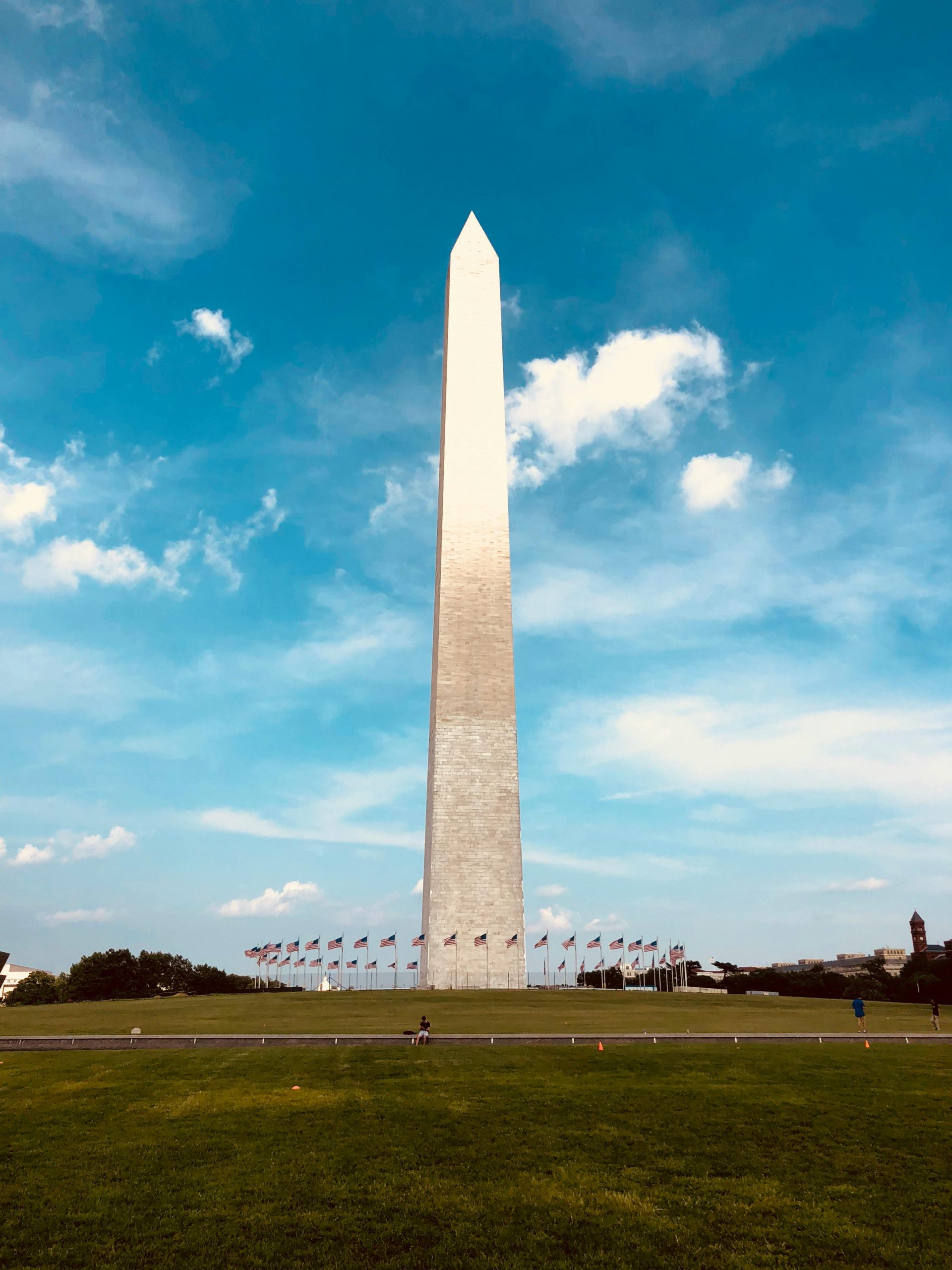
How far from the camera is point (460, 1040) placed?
24.7m

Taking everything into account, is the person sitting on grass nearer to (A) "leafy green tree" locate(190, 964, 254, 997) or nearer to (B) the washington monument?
(B) the washington monument

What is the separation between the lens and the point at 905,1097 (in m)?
16.8

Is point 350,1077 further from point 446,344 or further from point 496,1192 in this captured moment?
point 446,344

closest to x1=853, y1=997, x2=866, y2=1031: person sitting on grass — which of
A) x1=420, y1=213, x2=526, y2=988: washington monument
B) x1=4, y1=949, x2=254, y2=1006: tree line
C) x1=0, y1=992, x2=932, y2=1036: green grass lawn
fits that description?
x1=0, y1=992, x2=932, y2=1036: green grass lawn

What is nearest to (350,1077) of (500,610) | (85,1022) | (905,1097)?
(905,1097)

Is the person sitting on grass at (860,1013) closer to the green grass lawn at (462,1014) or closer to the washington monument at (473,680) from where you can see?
the green grass lawn at (462,1014)

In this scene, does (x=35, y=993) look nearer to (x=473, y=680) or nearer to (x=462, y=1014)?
(x=473, y=680)

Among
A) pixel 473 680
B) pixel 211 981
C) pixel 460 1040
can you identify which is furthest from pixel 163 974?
pixel 460 1040

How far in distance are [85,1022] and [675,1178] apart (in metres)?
27.1

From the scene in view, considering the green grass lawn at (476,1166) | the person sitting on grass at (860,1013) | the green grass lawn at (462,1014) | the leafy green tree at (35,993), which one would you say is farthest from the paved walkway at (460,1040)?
the leafy green tree at (35,993)

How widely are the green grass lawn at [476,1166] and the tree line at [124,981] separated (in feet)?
160

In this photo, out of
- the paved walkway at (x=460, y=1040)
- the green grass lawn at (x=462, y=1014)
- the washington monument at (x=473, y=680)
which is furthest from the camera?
the washington monument at (x=473, y=680)

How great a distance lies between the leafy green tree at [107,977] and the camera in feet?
206

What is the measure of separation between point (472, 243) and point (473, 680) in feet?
117
